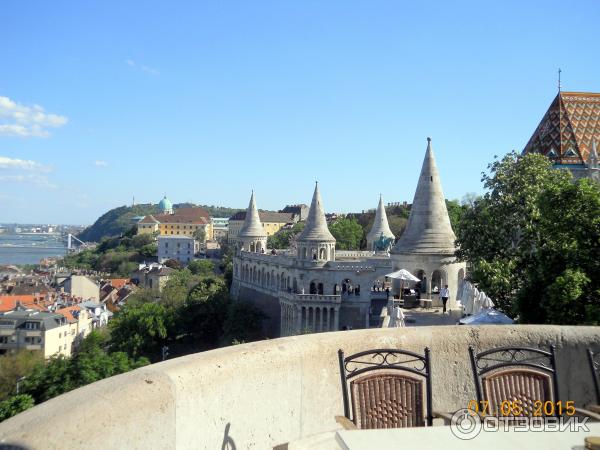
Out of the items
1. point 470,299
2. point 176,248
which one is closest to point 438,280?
point 470,299

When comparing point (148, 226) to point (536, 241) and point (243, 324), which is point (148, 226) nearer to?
point (243, 324)

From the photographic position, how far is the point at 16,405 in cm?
1998

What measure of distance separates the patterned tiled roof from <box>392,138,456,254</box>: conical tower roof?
966 centimetres

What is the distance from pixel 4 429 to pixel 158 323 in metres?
38.2

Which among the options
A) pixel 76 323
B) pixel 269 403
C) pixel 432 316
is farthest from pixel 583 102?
pixel 76 323

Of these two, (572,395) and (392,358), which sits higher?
(392,358)

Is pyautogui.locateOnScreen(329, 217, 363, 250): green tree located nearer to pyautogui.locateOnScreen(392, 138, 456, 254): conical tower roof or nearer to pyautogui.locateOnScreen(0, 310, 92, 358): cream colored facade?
pyautogui.locateOnScreen(0, 310, 92, 358): cream colored facade

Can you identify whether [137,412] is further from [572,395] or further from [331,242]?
[331,242]

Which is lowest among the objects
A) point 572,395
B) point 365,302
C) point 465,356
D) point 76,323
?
point 76,323

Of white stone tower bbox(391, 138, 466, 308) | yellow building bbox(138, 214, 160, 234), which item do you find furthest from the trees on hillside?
yellow building bbox(138, 214, 160, 234)

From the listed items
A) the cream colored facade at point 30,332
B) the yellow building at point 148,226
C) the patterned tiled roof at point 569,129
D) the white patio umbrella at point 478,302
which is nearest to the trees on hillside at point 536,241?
the white patio umbrella at point 478,302

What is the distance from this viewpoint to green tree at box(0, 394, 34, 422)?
19219mm

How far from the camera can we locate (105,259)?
10231cm

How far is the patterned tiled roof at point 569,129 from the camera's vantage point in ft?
98.8
